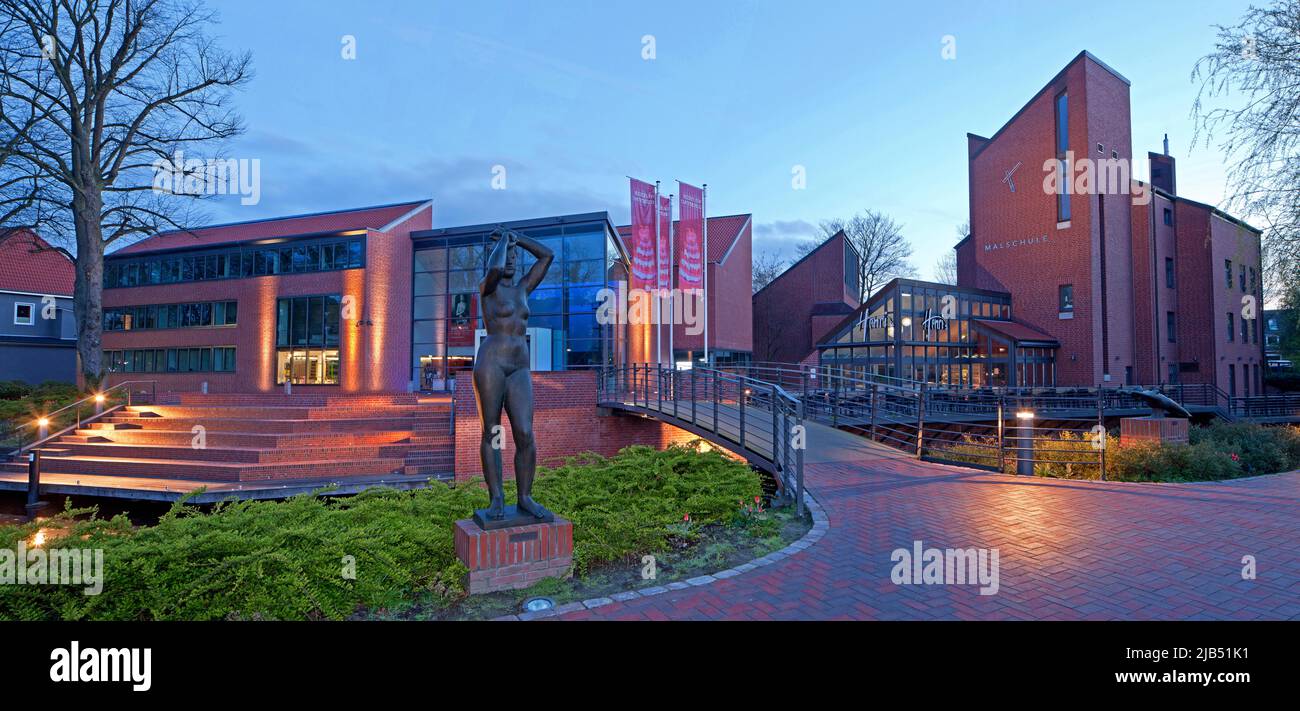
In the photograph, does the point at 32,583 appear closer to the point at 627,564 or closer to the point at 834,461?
the point at 627,564

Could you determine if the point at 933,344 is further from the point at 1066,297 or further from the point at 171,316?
the point at 171,316

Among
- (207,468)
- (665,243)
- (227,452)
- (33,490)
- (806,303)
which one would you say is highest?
(665,243)

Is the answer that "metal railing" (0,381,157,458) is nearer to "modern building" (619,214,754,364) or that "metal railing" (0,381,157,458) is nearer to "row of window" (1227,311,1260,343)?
"modern building" (619,214,754,364)

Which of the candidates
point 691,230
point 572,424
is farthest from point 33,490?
point 691,230

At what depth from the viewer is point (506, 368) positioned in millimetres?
5098

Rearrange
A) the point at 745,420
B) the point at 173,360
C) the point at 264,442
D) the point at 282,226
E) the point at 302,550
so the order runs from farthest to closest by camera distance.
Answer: the point at 282,226 → the point at 173,360 → the point at 264,442 → the point at 745,420 → the point at 302,550

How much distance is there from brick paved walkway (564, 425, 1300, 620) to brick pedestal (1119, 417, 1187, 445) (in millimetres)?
2132

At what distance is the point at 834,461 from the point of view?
1041 cm

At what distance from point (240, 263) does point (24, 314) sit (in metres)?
15.3

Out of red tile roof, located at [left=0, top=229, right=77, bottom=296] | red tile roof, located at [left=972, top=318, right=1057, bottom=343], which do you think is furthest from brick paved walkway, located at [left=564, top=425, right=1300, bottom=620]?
red tile roof, located at [left=0, top=229, right=77, bottom=296]

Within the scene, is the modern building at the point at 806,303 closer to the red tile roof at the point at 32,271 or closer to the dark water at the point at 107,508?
the dark water at the point at 107,508

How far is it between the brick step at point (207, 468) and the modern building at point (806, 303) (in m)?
26.6

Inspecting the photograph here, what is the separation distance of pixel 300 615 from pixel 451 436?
1151 centimetres
